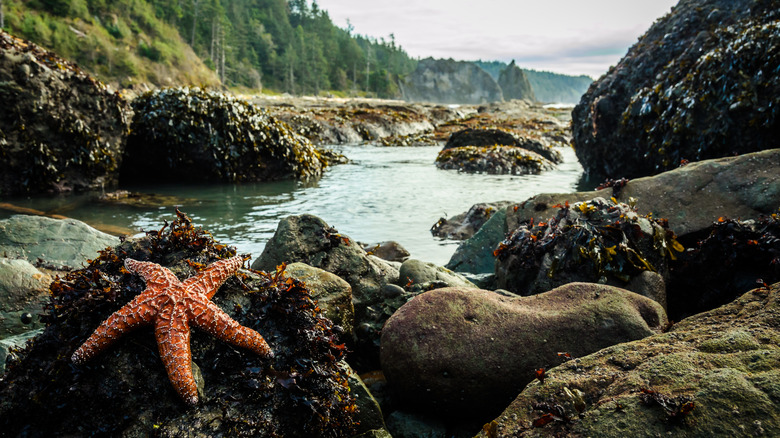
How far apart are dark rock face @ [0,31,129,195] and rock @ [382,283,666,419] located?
10167 millimetres

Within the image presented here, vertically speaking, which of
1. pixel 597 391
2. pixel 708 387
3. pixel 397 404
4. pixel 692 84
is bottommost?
pixel 397 404

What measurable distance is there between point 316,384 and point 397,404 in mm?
920

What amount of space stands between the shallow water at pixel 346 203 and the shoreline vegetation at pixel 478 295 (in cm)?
103

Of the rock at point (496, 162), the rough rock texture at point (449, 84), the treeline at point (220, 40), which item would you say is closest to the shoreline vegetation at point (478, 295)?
the rock at point (496, 162)

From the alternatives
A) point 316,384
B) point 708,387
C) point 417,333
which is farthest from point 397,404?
point 708,387

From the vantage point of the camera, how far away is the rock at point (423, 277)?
16.2 feet

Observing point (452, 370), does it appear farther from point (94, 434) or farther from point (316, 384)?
point (94, 434)

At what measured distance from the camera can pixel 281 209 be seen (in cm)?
1009

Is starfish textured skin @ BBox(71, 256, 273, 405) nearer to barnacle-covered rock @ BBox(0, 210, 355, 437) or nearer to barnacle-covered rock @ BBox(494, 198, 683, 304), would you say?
barnacle-covered rock @ BBox(0, 210, 355, 437)

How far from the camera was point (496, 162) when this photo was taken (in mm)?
17156

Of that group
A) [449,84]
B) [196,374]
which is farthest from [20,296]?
[449,84]

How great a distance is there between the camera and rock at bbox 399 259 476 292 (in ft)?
16.2

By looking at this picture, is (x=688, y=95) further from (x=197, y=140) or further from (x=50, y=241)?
(x=197, y=140)

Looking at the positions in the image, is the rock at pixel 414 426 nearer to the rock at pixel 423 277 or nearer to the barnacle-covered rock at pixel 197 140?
the rock at pixel 423 277
